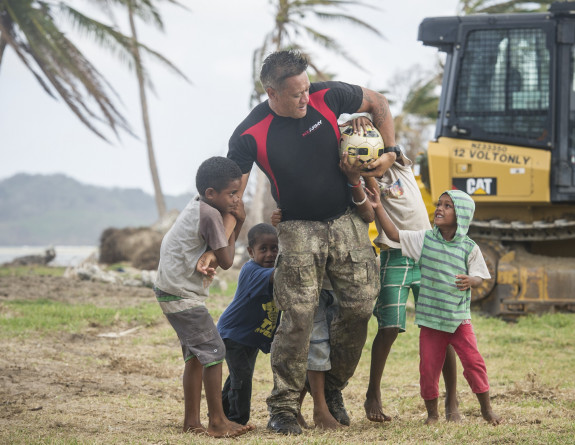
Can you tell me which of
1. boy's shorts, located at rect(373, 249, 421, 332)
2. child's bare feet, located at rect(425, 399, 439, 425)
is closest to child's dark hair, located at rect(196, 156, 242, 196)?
boy's shorts, located at rect(373, 249, 421, 332)

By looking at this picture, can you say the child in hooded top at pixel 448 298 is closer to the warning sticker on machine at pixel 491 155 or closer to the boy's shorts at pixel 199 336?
the boy's shorts at pixel 199 336

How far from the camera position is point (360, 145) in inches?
187

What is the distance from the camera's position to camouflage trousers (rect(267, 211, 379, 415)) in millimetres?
4777

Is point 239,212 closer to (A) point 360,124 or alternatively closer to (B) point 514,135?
(A) point 360,124

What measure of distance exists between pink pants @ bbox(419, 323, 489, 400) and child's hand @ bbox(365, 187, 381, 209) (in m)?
0.79

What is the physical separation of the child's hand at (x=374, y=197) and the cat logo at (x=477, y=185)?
5.22 m

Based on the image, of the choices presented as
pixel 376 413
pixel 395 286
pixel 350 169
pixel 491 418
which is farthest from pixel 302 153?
pixel 491 418

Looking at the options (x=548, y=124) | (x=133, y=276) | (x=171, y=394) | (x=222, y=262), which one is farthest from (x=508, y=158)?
(x=133, y=276)

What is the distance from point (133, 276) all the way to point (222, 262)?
10.1 meters

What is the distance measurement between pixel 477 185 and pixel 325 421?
580cm

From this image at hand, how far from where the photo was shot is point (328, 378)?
512 cm

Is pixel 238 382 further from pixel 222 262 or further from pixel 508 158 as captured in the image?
pixel 508 158

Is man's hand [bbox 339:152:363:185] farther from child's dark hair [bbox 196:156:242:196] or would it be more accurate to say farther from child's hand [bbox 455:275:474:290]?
child's hand [bbox 455:275:474:290]

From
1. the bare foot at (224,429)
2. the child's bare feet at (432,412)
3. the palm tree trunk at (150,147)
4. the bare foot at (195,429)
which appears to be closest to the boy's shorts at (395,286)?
the child's bare feet at (432,412)
